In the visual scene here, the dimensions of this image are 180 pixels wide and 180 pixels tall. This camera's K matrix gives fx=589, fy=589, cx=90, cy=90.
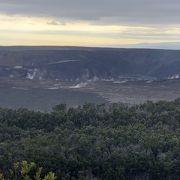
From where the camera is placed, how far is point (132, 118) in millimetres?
24781

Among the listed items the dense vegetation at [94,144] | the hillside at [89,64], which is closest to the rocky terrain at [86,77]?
the hillside at [89,64]

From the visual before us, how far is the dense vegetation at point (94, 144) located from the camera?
57.7ft

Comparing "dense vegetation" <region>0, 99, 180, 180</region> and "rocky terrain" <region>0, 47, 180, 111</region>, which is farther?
"rocky terrain" <region>0, 47, 180, 111</region>

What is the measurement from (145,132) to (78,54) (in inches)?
2101

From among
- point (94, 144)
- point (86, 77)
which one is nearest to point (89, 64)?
point (86, 77)

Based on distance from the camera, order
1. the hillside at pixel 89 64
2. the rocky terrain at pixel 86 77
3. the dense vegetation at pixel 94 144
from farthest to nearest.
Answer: the hillside at pixel 89 64
the rocky terrain at pixel 86 77
the dense vegetation at pixel 94 144

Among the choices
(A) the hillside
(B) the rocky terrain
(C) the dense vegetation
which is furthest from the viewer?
(A) the hillside

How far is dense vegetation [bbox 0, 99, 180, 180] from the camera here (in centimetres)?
1759

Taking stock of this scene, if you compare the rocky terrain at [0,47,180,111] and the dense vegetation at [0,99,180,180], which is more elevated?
the dense vegetation at [0,99,180,180]

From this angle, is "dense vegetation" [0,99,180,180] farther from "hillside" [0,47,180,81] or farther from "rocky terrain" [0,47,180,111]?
"hillside" [0,47,180,81]

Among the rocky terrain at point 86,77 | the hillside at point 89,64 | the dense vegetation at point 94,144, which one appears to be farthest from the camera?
the hillside at point 89,64

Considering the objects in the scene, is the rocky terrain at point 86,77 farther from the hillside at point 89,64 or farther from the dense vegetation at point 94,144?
the dense vegetation at point 94,144

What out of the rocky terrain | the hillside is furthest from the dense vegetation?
the hillside

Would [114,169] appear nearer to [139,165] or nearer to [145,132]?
[139,165]
